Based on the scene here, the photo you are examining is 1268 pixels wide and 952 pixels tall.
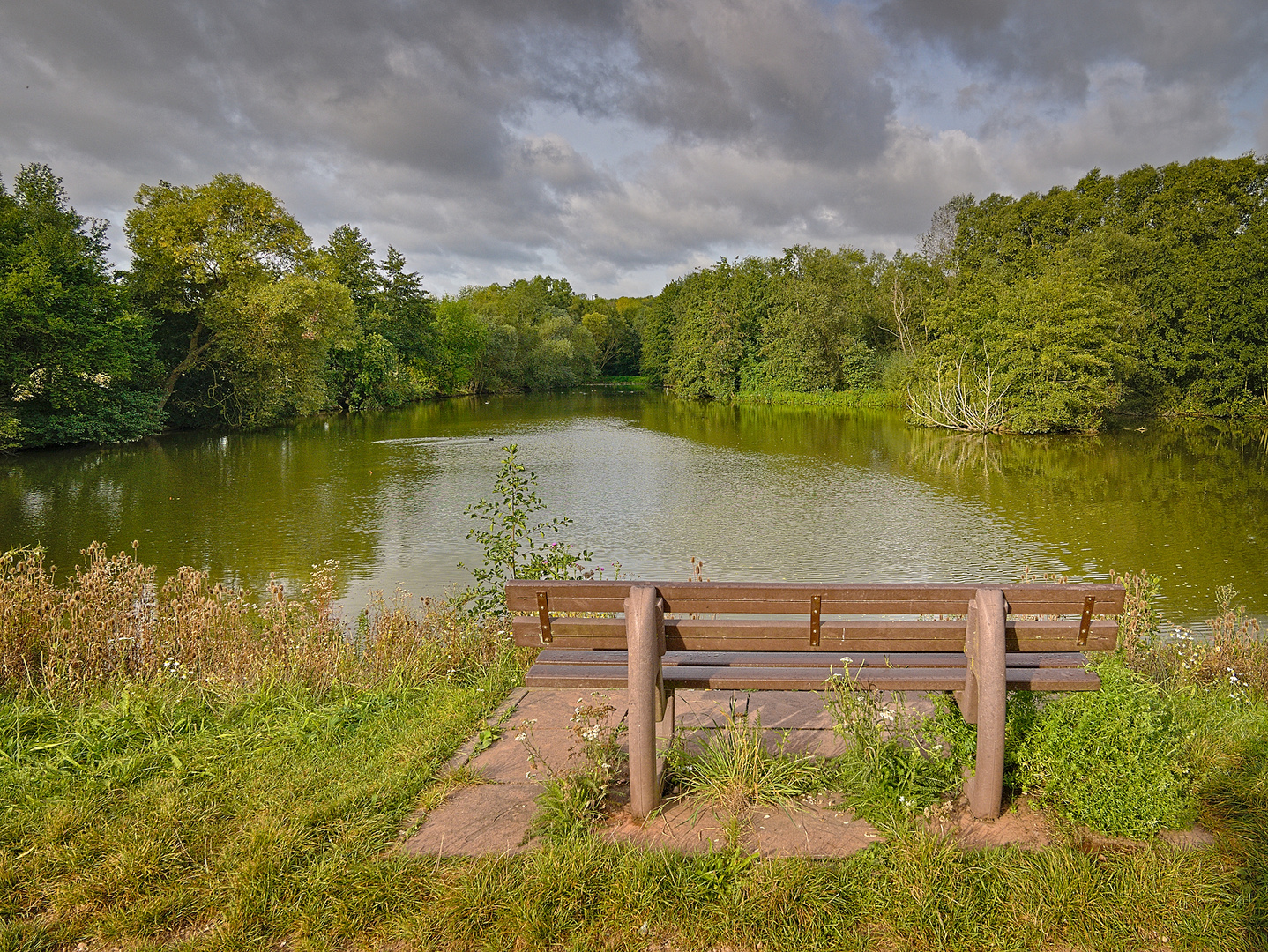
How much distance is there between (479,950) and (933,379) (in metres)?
38.0

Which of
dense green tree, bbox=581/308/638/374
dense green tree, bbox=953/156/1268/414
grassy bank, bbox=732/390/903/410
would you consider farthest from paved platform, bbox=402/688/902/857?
dense green tree, bbox=581/308/638/374

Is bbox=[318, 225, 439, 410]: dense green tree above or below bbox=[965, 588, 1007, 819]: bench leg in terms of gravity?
above

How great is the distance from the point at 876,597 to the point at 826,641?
35 cm

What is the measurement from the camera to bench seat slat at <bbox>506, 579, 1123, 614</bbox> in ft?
9.78

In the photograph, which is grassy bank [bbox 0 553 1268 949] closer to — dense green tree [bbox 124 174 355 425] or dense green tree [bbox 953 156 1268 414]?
dense green tree [bbox 124 174 355 425]

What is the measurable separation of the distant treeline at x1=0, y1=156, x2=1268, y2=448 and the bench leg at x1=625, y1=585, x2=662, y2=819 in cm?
2577

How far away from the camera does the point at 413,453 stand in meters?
26.3

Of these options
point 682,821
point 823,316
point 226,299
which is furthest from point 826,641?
point 823,316

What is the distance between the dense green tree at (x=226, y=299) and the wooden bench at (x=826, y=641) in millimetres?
33953

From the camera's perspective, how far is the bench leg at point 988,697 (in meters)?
2.89

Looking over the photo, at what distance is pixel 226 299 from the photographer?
32.7 meters

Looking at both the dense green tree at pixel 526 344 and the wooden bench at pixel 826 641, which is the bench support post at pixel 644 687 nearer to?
the wooden bench at pixel 826 641

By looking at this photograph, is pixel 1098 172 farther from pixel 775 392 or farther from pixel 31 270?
pixel 31 270

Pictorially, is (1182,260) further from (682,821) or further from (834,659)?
(682,821)
